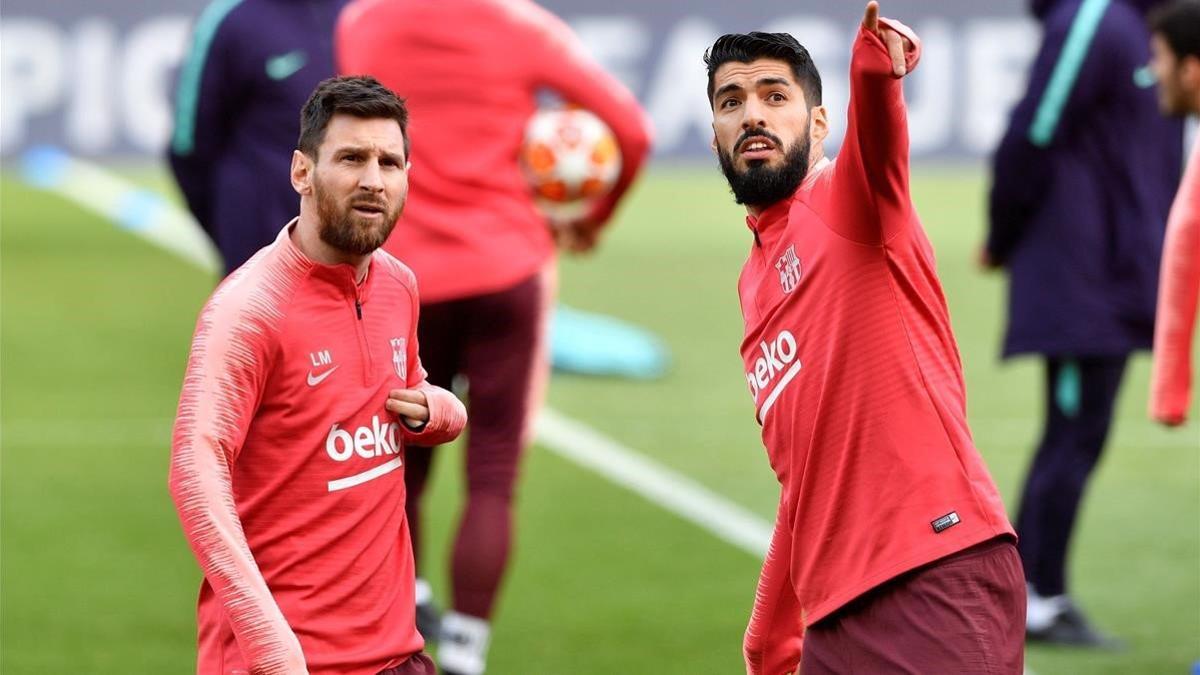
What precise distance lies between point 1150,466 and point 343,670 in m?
6.88

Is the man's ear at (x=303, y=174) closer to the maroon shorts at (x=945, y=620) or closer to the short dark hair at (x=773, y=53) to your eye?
the short dark hair at (x=773, y=53)

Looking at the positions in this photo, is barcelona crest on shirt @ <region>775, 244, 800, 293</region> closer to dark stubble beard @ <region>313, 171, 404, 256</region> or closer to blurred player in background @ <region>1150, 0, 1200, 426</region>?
dark stubble beard @ <region>313, 171, 404, 256</region>

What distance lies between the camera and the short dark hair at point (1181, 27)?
5973 mm

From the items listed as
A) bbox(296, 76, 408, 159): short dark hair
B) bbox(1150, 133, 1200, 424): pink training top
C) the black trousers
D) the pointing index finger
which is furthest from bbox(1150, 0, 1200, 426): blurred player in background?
bbox(296, 76, 408, 159): short dark hair

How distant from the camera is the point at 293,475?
13.2ft

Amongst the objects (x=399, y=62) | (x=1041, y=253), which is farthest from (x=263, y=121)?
(x=1041, y=253)

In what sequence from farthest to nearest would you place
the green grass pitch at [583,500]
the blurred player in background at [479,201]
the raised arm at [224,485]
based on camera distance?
the green grass pitch at [583,500] → the blurred player in background at [479,201] → the raised arm at [224,485]

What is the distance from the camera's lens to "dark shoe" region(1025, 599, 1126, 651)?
6988mm

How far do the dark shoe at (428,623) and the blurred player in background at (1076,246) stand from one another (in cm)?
199

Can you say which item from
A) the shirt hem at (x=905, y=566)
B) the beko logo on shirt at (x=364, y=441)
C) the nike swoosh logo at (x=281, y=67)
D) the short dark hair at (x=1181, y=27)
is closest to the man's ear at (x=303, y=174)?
the beko logo on shirt at (x=364, y=441)

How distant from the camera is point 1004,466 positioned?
9.95 meters

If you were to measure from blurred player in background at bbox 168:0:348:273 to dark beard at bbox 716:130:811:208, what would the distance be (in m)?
2.84

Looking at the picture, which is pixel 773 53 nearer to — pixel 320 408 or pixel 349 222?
pixel 349 222

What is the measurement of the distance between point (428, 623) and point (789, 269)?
331 centimetres
